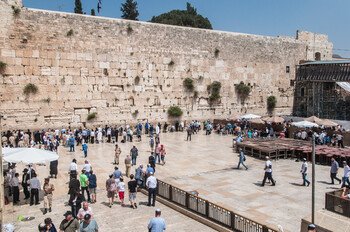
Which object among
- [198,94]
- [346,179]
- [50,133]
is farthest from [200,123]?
[346,179]

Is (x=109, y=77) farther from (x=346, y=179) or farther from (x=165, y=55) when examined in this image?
(x=346, y=179)

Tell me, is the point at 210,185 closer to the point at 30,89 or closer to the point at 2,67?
the point at 30,89

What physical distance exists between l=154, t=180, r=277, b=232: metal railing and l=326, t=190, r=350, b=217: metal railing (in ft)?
4.74

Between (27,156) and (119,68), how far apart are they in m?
13.2

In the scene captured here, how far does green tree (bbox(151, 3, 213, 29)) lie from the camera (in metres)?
47.0

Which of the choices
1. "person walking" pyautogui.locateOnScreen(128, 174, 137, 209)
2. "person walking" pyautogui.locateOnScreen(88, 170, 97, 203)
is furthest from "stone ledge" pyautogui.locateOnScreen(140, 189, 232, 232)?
"person walking" pyautogui.locateOnScreen(88, 170, 97, 203)

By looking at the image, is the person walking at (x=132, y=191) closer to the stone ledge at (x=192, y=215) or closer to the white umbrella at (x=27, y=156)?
the stone ledge at (x=192, y=215)

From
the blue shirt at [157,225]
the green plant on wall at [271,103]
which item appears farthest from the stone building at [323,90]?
the blue shirt at [157,225]

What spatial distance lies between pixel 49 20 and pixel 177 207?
48.8ft

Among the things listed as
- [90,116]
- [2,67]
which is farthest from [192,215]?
[2,67]

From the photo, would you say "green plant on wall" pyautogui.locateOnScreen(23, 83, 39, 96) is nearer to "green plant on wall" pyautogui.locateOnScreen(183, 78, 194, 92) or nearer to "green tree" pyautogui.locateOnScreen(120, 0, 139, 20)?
"green plant on wall" pyautogui.locateOnScreen(183, 78, 194, 92)

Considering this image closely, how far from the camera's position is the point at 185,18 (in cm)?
4716

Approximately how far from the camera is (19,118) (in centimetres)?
1947

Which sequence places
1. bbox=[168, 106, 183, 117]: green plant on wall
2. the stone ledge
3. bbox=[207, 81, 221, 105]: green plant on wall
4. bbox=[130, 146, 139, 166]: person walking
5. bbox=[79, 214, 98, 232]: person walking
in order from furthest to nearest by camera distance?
1. bbox=[207, 81, 221, 105]: green plant on wall
2. bbox=[168, 106, 183, 117]: green plant on wall
3. bbox=[130, 146, 139, 166]: person walking
4. the stone ledge
5. bbox=[79, 214, 98, 232]: person walking
